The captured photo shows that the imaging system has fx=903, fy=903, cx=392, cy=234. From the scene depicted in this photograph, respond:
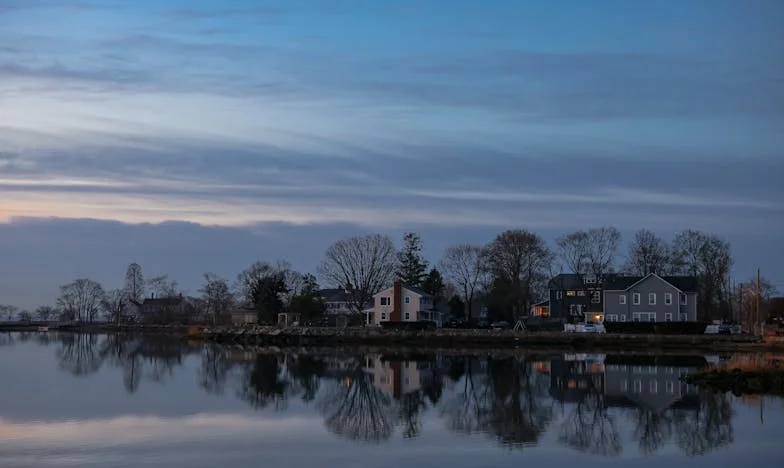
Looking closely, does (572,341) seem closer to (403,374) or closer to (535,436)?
(403,374)

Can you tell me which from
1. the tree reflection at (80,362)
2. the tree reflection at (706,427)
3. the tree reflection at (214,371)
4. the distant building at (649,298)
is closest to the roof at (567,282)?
the distant building at (649,298)

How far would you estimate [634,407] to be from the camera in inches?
1270

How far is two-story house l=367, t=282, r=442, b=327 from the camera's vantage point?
100 m

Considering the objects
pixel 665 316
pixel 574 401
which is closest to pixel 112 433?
pixel 574 401

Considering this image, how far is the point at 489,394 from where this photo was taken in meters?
36.4

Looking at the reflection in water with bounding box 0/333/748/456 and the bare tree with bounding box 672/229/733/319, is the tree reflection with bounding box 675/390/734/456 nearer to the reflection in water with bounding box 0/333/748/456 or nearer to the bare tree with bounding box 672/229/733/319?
the reflection in water with bounding box 0/333/748/456

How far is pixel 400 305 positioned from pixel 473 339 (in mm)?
20328

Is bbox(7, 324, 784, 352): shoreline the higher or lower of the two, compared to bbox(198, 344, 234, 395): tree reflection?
higher

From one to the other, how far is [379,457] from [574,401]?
15.2 metres

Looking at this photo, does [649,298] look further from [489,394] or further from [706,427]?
[706,427]

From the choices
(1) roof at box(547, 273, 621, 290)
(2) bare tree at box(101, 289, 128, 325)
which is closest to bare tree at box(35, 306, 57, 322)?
(2) bare tree at box(101, 289, 128, 325)

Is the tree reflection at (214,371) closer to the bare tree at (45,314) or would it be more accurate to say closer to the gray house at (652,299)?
the gray house at (652,299)

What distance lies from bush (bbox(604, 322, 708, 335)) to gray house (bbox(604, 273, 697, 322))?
27.5 feet

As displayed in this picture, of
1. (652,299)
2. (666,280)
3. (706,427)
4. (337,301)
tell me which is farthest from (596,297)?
(706,427)
